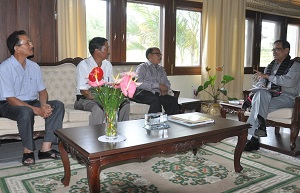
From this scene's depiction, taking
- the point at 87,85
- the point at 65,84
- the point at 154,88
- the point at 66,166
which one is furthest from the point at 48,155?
the point at 154,88

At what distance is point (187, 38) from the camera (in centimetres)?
532

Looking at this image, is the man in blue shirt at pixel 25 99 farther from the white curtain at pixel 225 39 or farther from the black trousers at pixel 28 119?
the white curtain at pixel 225 39

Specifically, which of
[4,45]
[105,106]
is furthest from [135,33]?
[105,106]

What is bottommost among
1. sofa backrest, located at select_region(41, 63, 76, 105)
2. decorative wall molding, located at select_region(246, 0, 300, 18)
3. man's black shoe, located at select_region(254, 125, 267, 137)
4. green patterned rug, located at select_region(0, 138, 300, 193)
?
green patterned rug, located at select_region(0, 138, 300, 193)

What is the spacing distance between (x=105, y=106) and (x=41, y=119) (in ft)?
4.12

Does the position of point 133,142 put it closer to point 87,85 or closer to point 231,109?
point 87,85

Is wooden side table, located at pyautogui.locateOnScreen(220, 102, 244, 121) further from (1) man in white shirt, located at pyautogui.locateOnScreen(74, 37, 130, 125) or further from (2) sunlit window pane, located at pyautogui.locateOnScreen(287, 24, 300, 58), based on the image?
(2) sunlit window pane, located at pyautogui.locateOnScreen(287, 24, 300, 58)

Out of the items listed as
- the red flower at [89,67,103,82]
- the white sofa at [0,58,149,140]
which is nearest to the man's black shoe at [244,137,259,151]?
the white sofa at [0,58,149,140]

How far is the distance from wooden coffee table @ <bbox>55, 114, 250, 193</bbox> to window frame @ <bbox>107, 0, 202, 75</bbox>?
199cm

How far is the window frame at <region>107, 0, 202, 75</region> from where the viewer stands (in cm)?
441

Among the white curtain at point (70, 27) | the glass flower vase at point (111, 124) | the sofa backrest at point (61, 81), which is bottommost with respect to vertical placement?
the glass flower vase at point (111, 124)

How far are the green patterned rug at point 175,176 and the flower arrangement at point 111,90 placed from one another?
554 mm


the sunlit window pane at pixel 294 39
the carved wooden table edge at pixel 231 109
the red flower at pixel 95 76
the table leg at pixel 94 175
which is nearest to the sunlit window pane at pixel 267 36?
the sunlit window pane at pixel 294 39

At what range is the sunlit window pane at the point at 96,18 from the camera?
169 inches
